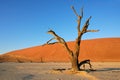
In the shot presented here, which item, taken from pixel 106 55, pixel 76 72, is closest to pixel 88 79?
pixel 76 72

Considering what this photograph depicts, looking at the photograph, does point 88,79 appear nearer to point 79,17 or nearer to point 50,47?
point 79,17

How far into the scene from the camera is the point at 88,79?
56.7ft

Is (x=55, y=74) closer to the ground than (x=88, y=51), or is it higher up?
closer to the ground

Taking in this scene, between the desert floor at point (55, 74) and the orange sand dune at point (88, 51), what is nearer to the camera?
the desert floor at point (55, 74)

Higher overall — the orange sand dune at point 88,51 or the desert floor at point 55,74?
the orange sand dune at point 88,51

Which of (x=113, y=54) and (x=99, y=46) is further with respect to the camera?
(x=99, y=46)

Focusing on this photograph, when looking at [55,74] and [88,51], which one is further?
[88,51]

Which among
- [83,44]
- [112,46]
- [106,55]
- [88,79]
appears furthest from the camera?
[83,44]

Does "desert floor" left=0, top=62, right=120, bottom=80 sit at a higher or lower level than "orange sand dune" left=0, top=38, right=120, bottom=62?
lower

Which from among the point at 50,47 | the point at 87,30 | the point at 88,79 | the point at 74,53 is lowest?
the point at 88,79

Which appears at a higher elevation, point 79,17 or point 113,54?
point 113,54

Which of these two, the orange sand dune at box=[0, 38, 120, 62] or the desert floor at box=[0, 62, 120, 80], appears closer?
the desert floor at box=[0, 62, 120, 80]

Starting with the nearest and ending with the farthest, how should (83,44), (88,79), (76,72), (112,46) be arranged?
(88,79) < (76,72) < (112,46) < (83,44)

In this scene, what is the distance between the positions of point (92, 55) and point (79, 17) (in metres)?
50.3
